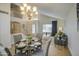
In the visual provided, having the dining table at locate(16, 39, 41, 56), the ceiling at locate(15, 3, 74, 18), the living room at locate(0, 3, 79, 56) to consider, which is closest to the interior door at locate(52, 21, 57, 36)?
the living room at locate(0, 3, 79, 56)

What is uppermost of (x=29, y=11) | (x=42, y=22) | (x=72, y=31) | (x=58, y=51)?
(x=29, y=11)

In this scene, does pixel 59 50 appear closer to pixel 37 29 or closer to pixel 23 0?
pixel 37 29

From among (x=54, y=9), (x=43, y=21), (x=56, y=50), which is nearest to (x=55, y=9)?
(x=54, y=9)

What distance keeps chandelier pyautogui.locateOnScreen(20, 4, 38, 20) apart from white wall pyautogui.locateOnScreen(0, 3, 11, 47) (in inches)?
10.1

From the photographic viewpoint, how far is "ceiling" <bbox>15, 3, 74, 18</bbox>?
252 centimetres

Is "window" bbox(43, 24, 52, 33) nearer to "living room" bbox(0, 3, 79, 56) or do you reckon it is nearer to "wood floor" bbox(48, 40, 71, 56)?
"living room" bbox(0, 3, 79, 56)

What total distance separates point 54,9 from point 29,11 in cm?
43

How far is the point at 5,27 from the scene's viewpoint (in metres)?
2.53

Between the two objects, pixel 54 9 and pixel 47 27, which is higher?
pixel 54 9

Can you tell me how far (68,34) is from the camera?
251cm

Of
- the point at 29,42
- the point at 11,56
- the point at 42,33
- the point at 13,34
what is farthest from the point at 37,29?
the point at 11,56

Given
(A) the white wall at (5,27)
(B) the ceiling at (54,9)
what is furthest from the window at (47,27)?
(A) the white wall at (5,27)

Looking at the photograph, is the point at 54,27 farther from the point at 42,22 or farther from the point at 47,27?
the point at 42,22

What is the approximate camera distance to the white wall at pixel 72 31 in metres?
2.48
